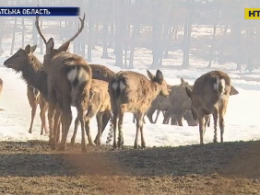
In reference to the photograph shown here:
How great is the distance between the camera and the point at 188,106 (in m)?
24.3

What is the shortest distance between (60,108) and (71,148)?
86cm

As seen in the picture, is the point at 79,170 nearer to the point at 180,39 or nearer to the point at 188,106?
the point at 188,106

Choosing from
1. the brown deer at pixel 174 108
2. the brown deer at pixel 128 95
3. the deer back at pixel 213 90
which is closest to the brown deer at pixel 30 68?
the brown deer at pixel 128 95

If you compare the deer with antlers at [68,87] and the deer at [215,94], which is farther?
the deer at [215,94]

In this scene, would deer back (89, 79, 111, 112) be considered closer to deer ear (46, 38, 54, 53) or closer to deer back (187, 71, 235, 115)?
deer ear (46, 38, 54, 53)

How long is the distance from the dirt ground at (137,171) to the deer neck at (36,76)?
220 centimetres

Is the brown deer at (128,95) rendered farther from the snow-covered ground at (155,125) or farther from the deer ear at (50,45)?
the snow-covered ground at (155,125)

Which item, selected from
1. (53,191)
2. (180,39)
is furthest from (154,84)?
(180,39)

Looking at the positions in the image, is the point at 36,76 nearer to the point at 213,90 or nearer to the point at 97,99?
the point at 97,99

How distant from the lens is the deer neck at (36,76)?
1298 cm

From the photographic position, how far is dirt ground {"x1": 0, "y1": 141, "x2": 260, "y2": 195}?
8023 millimetres

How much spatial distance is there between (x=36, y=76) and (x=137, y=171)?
4.92 meters

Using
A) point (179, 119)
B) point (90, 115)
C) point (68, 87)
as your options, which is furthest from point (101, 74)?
point (179, 119)

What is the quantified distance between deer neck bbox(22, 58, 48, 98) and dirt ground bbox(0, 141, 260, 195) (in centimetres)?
220
